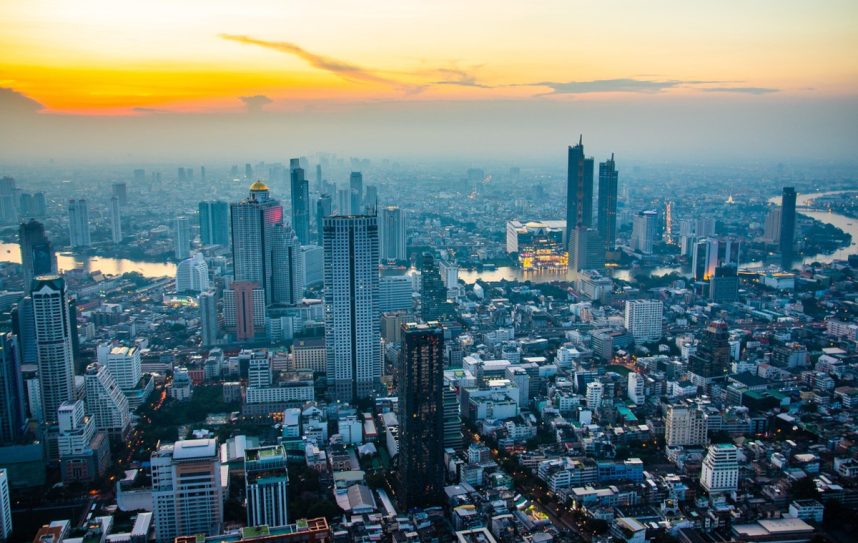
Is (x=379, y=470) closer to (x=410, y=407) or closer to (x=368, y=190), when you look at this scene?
(x=410, y=407)

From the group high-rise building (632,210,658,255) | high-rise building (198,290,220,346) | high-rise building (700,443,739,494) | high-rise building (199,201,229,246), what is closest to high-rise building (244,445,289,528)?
high-rise building (700,443,739,494)

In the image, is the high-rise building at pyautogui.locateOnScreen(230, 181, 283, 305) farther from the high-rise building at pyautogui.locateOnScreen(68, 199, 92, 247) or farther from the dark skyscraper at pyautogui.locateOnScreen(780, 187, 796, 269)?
the dark skyscraper at pyautogui.locateOnScreen(780, 187, 796, 269)

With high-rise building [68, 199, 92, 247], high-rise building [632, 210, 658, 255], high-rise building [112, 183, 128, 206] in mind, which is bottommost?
high-rise building [632, 210, 658, 255]

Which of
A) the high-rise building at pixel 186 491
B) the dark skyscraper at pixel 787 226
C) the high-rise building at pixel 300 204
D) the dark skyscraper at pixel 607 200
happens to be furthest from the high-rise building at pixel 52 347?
the dark skyscraper at pixel 787 226

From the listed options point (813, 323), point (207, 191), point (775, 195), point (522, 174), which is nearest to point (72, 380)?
point (813, 323)

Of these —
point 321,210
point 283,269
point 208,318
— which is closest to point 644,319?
point 283,269

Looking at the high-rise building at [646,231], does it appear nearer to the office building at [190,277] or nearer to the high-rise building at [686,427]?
the office building at [190,277]
